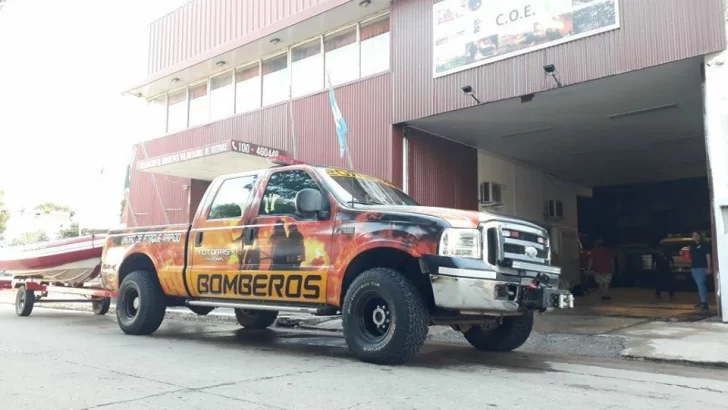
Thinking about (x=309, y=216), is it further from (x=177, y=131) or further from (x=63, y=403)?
(x=177, y=131)

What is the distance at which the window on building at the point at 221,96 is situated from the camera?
56.1 feet

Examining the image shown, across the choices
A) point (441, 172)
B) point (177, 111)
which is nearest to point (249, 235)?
point (441, 172)

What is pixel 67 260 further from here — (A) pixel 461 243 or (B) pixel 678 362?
(B) pixel 678 362

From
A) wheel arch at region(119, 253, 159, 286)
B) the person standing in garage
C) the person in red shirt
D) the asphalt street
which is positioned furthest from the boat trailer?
the person in red shirt

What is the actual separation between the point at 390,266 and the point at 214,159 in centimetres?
951

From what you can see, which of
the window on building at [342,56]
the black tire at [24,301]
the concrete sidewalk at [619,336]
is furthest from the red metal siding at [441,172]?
the black tire at [24,301]

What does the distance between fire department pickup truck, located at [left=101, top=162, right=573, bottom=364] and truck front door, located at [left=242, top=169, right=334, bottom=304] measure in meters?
0.01

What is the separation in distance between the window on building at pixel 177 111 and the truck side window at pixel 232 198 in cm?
1170

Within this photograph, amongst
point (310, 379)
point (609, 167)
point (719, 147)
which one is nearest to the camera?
point (310, 379)

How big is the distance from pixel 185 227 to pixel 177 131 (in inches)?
448

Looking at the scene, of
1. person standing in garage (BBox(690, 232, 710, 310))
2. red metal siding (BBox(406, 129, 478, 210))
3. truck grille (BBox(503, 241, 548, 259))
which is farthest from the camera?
red metal siding (BBox(406, 129, 478, 210))

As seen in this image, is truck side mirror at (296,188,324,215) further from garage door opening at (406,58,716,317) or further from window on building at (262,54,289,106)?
window on building at (262,54,289,106)

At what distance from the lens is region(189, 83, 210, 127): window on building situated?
703 inches

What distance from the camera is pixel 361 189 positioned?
679 centimetres
